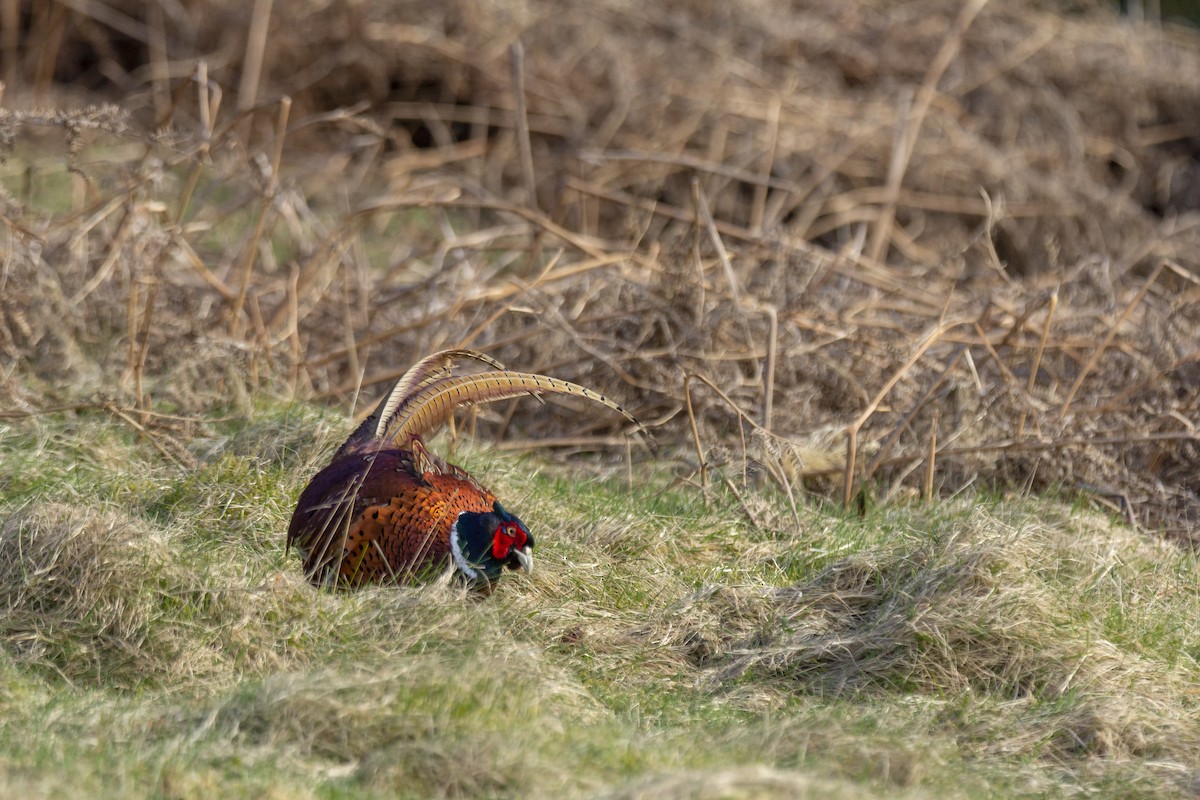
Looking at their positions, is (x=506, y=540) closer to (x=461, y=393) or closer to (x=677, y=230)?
(x=461, y=393)

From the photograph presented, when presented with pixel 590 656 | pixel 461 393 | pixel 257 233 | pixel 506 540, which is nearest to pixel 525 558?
pixel 506 540

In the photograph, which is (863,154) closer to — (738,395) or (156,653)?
(738,395)

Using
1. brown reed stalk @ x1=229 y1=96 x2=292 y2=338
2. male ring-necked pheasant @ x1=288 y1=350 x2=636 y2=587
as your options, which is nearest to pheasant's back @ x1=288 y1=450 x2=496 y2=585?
male ring-necked pheasant @ x1=288 y1=350 x2=636 y2=587

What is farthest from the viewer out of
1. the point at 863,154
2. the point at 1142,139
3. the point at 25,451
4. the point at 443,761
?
the point at 1142,139

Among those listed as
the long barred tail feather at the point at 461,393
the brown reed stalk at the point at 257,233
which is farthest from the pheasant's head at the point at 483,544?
the brown reed stalk at the point at 257,233

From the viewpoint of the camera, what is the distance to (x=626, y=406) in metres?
5.59

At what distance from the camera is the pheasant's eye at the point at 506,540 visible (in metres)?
3.37

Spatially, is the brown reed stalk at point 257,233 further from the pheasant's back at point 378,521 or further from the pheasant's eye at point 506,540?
the pheasant's eye at point 506,540

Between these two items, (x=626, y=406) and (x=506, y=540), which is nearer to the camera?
(x=506, y=540)

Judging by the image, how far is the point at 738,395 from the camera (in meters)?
5.46

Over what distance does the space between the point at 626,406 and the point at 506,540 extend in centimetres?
227

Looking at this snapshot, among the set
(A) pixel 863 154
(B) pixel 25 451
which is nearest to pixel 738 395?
(B) pixel 25 451

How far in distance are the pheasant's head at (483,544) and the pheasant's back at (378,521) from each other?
0.03 meters

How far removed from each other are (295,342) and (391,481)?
2.19 metres
